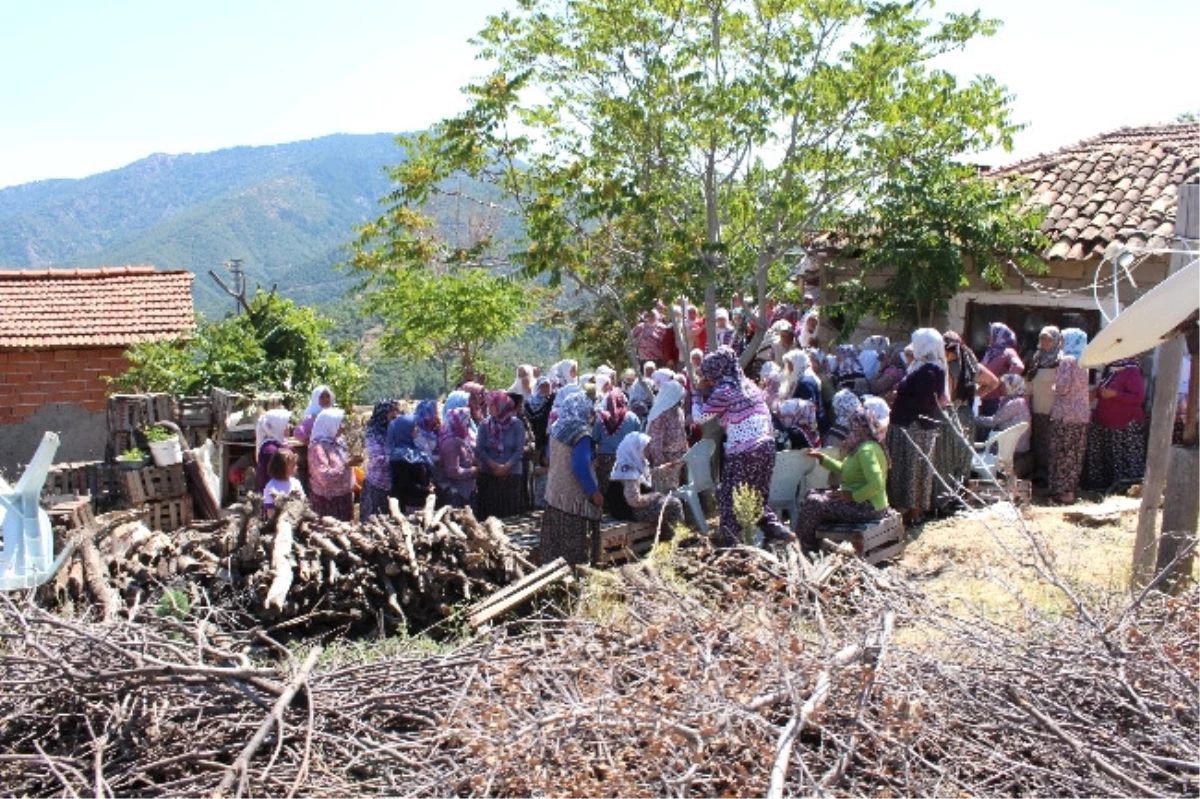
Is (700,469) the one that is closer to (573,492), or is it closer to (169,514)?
(573,492)

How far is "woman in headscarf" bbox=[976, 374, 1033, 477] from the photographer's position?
33.6 ft

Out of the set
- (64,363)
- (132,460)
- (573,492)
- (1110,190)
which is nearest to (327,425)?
(573,492)

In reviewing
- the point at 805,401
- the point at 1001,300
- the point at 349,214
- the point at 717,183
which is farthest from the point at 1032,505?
the point at 349,214

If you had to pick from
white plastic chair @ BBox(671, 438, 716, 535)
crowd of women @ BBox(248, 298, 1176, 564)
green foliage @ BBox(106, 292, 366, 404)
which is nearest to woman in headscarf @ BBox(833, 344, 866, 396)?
crowd of women @ BBox(248, 298, 1176, 564)

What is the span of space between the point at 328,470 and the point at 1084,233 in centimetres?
894

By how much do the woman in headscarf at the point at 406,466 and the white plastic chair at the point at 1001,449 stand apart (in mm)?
4812

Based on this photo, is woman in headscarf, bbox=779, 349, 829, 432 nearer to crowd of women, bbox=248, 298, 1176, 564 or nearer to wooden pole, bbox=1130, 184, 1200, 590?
crowd of women, bbox=248, 298, 1176, 564

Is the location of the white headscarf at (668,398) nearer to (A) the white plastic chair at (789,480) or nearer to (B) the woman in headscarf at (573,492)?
(A) the white plastic chair at (789,480)

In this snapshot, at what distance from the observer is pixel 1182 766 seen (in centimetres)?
330

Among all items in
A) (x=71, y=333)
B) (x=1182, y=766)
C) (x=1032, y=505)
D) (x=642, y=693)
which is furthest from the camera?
(x=71, y=333)

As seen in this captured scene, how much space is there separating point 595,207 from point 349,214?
19242cm

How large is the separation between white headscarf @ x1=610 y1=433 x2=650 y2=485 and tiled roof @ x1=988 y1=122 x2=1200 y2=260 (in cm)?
619

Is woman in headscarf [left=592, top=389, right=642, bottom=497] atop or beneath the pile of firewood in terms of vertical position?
atop

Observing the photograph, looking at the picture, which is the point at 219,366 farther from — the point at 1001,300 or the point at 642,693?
the point at 642,693
